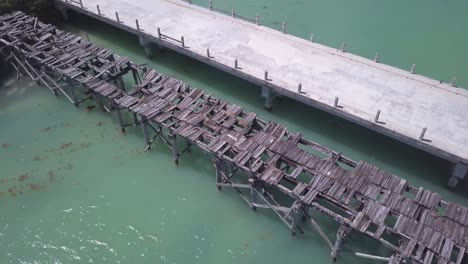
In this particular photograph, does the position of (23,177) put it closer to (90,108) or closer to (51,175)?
(51,175)

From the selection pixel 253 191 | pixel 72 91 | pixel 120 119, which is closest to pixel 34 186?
pixel 120 119

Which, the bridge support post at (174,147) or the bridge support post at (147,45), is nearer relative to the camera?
the bridge support post at (174,147)

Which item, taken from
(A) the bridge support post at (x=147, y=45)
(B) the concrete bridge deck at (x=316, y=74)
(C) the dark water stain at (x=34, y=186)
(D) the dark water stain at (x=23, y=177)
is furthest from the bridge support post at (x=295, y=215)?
(A) the bridge support post at (x=147, y=45)

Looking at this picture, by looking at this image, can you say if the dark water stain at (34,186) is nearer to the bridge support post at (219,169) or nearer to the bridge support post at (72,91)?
the bridge support post at (72,91)

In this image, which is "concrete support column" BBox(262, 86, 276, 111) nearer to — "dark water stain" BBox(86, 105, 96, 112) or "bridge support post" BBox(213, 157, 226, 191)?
"bridge support post" BBox(213, 157, 226, 191)

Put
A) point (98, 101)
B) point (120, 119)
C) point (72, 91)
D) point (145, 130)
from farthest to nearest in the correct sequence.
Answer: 1. point (72, 91)
2. point (98, 101)
3. point (120, 119)
4. point (145, 130)

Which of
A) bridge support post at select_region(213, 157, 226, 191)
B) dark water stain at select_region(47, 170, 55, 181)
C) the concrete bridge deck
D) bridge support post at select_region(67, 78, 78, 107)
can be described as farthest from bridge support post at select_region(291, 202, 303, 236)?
bridge support post at select_region(67, 78, 78, 107)
